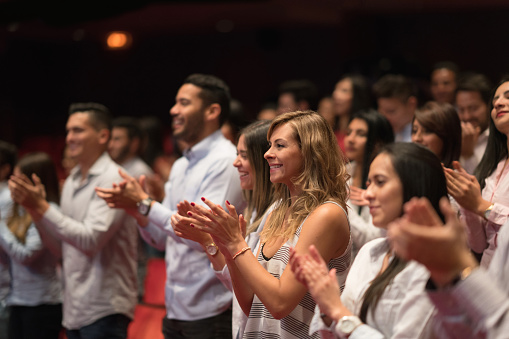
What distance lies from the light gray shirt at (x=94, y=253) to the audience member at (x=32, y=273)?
0.25 m

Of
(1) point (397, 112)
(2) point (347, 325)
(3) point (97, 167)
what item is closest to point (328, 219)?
(2) point (347, 325)

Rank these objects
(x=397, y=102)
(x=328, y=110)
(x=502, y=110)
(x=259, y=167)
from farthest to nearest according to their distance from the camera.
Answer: (x=328, y=110) < (x=397, y=102) < (x=502, y=110) < (x=259, y=167)

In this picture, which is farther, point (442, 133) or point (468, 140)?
point (468, 140)

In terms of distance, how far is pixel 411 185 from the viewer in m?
1.71

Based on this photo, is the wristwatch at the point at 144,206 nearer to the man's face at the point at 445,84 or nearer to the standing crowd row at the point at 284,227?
the standing crowd row at the point at 284,227

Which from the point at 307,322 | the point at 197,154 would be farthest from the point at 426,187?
the point at 197,154

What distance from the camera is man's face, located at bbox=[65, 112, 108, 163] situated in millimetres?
3426

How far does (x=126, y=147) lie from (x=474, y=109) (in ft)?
9.26

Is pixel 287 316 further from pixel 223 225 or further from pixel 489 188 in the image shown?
pixel 489 188

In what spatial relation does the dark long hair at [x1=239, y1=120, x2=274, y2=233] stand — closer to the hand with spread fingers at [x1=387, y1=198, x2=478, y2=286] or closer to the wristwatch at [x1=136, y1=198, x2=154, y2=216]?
the wristwatch at [x1=136, y1=198, x2=154, y2=216]

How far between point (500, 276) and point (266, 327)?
86 cm

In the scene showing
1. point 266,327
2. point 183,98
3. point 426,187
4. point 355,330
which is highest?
point 183,98

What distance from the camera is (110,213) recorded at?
10.5 ft

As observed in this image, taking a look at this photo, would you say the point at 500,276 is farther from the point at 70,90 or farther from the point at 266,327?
the point at 70,90
